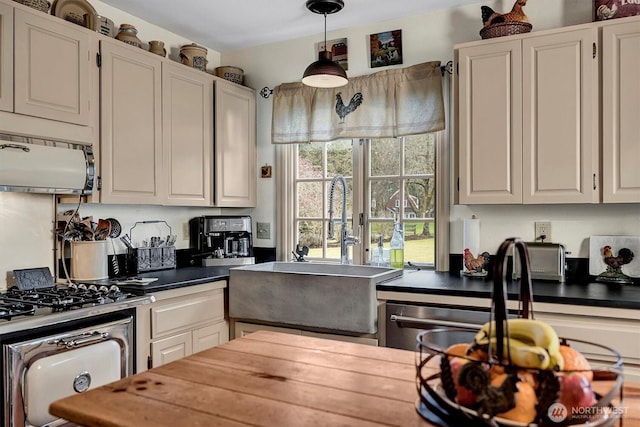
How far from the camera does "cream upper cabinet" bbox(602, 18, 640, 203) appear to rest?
2.31 m

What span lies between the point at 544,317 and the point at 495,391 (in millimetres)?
1643

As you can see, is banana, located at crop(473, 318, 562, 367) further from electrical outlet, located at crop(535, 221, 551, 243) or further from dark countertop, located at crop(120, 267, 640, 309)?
electrical outlet, located at crop(535, 221, 551, 243)

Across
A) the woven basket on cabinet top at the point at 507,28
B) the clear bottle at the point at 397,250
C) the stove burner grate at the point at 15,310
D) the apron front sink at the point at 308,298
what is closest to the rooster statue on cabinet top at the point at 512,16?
the woven basket on cabinet top at the point at 507,28

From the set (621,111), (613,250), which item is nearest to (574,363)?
(621,111)

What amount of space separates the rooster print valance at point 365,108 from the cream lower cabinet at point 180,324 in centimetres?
123

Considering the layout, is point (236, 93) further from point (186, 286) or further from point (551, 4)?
point (551, 4)

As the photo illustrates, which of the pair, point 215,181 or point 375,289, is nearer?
point 375,289

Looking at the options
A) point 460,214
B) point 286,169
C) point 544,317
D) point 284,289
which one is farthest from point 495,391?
point 286,169

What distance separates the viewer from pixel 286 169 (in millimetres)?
3611

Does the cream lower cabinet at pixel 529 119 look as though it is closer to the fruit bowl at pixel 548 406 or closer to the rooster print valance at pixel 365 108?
the rooster print valance at pixel 365 108

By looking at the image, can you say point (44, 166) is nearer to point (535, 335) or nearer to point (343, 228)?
point (343, 228)

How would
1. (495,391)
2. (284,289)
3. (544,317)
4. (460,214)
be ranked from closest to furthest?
(495,391) → (544,317) → (284,289) → (460,214)

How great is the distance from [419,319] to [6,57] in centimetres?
218

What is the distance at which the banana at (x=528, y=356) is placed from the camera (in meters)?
0.71
